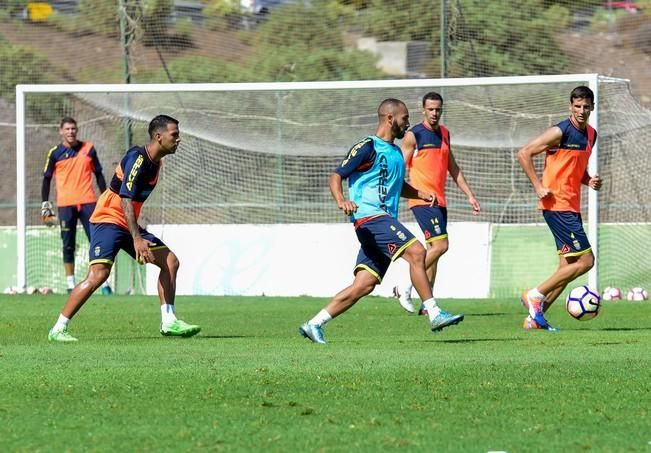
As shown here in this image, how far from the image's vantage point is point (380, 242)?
36.8 feet

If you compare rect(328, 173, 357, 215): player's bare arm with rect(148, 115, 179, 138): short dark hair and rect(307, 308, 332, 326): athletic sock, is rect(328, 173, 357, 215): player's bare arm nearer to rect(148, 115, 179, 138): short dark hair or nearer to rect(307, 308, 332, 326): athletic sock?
rect(307, 308, 332, 326): athletic sock

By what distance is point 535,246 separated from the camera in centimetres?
2028

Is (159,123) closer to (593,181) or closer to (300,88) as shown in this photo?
(593,181)

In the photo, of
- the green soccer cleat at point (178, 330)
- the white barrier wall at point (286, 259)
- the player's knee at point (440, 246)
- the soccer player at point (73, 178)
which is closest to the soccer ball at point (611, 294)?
the white barrier wall at point (286, 259)

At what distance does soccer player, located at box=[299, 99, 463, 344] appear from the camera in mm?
11148

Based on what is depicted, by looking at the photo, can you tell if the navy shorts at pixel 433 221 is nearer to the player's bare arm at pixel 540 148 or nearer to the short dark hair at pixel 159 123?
the player's bare arm at pixel 540 148

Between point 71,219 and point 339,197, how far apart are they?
966cm

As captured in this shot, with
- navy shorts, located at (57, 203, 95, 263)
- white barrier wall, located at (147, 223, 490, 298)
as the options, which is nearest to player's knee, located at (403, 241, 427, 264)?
white barrier wall, located at (147, 223, 490, 298)

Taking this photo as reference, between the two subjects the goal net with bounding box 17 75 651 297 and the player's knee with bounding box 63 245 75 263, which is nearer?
the player's knee with bounding box 63 245 75 263

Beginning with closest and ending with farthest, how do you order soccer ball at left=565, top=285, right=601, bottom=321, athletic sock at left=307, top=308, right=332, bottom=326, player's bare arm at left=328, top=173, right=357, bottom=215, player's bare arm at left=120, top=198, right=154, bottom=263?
player's bare arm at left=328, top=173, right=357, bottom=215
athletic sock at left=307, top=308, right=332, bottom=326
player's bare arm at left=120, top=198, right=154, bottom=263
soccer ball at left=565, top=285, right=601, bottom=321

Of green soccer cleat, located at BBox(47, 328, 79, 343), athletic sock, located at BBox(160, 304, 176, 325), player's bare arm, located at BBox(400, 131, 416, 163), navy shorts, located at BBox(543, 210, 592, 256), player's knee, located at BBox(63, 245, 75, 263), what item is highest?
player's bare arm, located at BBox(400, 131, 416, 163)

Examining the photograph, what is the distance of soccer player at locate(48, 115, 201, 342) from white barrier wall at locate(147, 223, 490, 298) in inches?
324

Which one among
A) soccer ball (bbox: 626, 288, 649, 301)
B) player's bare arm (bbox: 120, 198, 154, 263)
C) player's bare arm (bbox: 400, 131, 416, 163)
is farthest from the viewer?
soccer ball (bbox: 626, 288, 649, 301)

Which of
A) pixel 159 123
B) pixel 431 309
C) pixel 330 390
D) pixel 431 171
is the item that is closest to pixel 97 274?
pixel 159 123
